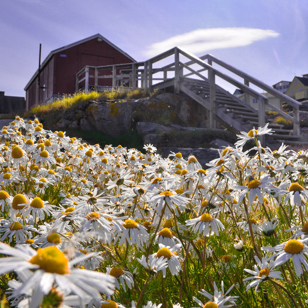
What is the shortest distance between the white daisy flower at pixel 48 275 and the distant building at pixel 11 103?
41.3 metres

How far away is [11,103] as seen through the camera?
39.7m

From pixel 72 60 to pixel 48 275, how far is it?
24165mm

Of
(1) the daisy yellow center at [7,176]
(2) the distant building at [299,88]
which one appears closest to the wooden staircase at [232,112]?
(1) the daisy yellow center at [7,176]

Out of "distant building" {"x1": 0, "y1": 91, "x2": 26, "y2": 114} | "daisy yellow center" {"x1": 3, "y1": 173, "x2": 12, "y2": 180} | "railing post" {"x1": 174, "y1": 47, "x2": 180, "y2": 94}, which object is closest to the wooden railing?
"railing post" {"x1": 174, "y1": 47, "x2": 180, "y2": 94}

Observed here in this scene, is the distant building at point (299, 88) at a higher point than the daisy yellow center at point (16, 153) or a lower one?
higher

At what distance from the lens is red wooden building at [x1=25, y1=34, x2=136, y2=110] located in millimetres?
22500

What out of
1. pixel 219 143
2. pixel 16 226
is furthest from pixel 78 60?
pixel 16 226

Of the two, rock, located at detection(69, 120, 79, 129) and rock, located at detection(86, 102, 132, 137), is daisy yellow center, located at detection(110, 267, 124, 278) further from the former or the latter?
rock, located at detection(69, 120, 79, 129)

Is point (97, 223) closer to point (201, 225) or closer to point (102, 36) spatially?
point (201, 225)

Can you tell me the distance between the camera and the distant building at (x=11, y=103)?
3875 cm

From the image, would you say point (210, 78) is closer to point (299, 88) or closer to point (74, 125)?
point (74, 125)

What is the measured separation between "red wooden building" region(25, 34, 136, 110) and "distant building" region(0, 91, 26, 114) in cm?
1546

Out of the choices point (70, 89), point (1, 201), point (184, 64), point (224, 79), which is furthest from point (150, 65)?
point (1, 201)

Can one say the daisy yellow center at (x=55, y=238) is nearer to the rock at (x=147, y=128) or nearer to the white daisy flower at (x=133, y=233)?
the white daisy flower at (x=133, y=233)
